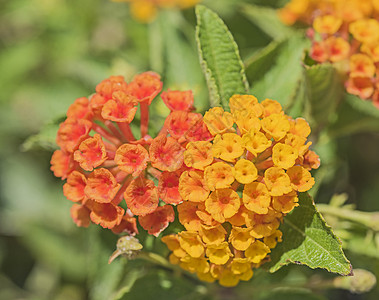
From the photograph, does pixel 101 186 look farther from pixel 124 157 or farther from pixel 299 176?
pixel 299 176

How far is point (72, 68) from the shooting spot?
9.38 feet

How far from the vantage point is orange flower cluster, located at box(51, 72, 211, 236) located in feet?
4.37

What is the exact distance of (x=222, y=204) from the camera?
1272 millimetres

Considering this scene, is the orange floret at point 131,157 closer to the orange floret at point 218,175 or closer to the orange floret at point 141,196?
the orange floret at point 141,196

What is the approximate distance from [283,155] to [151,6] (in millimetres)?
1735

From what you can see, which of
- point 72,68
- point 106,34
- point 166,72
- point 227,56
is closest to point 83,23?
point 106,34

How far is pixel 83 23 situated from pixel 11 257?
65.4 inches

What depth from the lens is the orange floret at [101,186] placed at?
52.4 inches

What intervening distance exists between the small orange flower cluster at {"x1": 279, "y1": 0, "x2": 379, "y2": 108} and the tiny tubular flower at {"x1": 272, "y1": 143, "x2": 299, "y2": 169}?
0.58 meters

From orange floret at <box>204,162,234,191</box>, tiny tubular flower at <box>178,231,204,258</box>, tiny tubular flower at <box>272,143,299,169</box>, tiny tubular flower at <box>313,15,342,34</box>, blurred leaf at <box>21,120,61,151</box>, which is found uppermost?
tiny tubular flower at <box>313,15,342,34</box>

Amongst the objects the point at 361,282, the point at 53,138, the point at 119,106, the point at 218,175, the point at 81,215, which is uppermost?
the point at 119,106

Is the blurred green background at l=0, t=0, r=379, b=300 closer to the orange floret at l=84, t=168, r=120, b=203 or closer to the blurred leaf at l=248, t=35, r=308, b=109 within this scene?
the blurred leaf at l=248, t=35, r=308, b=109

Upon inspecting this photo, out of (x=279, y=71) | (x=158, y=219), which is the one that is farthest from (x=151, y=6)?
(x=158, y=219)

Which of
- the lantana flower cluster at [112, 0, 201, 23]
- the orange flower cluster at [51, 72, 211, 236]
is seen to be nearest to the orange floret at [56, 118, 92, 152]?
the orange flower cluster at [51, 72, 211, 236]
